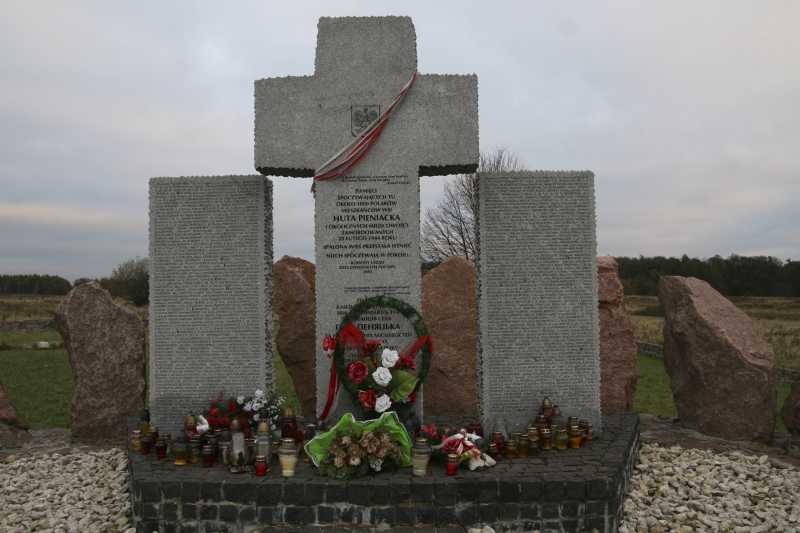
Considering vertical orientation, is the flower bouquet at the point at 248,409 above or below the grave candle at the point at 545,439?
above

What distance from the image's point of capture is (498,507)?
5.75 meters

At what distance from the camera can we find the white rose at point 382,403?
6898mm

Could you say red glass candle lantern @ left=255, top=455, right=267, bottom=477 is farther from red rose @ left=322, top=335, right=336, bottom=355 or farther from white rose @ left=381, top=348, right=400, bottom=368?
white rose @ left=381, top=348, right=400, bottom=368

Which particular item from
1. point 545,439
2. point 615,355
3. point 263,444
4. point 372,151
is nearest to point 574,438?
point 545,439

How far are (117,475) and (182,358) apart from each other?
4.84ft

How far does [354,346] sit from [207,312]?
1849 mm

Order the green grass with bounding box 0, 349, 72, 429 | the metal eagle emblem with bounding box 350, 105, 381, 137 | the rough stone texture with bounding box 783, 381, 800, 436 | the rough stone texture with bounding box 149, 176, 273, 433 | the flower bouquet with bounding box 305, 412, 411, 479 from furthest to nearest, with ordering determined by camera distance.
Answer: the green grass with bounding box 0, 349, 72, 429
the rough stone texture with bounding box 783, 381, 800, 436
the rough stone texture with bounding box 149, 176, 273, 433
the metal eagle emblem with bounding box 350, 105, 381, 137
the flower bouquet with bounding box 305, 412, 411, 479

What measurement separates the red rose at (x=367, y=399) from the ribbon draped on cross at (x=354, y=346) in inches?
17.4

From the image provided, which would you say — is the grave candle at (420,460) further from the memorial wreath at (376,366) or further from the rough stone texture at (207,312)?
the rough stone texture at (207,312)

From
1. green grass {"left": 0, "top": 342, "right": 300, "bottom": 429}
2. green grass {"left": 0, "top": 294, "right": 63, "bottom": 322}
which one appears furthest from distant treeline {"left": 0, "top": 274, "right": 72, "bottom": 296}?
green grass {"left": 0, "top": 342, "right": 300, "bottom": 429}

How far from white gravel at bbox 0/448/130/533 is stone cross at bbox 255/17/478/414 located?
241 centimetres

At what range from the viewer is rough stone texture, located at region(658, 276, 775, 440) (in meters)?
8.69

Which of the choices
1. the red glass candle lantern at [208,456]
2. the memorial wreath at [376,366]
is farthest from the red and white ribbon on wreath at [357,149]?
the red glass candle lantern at [208,456]

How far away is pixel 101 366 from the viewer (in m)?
9.20
